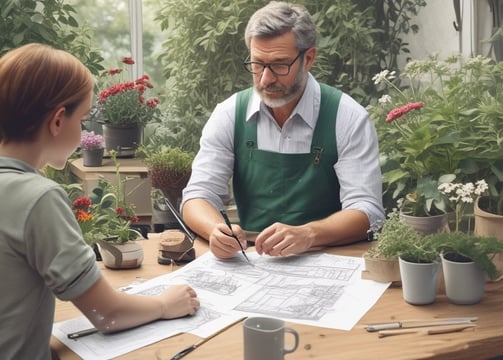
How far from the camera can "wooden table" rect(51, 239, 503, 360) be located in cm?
142

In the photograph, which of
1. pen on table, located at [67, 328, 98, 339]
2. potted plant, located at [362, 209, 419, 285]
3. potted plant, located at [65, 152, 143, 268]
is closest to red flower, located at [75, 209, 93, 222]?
potted plant, located at [65, 152, 143, 268]

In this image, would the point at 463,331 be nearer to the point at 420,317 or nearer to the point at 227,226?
the point at 420,317

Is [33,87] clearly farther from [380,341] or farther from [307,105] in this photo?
[307,105]

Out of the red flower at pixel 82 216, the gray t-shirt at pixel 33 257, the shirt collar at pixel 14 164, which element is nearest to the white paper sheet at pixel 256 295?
the gray t-shirt at pixel 33 257

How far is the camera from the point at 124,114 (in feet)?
12.5

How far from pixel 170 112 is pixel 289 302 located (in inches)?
109

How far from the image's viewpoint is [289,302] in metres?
1.67

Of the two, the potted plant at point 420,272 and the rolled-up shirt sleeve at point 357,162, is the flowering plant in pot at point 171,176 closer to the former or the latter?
the rolled-up shirt sleeve at point 357,162

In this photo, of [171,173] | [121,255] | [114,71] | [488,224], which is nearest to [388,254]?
[488,224]

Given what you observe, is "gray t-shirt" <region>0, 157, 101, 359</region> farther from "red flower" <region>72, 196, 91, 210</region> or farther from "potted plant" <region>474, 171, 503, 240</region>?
Result: "potted plant" <region>474, 171, 503, 240</region>

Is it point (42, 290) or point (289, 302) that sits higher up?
point (42, 290)

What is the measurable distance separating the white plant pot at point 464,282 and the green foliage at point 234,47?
8.11ft

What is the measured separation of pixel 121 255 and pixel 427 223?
838 millimetres

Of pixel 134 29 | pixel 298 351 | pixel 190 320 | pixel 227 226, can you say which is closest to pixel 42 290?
pixel 190 320
